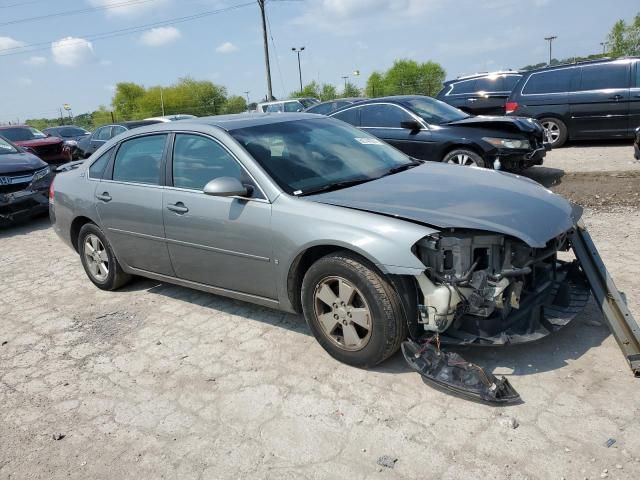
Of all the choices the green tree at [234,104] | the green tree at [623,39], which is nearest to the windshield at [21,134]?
the green tree at [234,104]

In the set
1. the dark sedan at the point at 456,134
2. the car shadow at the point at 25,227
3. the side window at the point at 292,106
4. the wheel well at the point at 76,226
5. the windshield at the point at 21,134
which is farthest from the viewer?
the side window at the point at 292,106

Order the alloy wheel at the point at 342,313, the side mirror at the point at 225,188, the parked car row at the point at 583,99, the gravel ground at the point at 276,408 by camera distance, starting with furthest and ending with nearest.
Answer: the parked car row at the point at 583,99 → the side mirror at the point at 225,188 → the alloy wheel at the point at 342,313 → the gravel ground at the point at 276,408

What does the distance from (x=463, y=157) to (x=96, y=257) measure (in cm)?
542

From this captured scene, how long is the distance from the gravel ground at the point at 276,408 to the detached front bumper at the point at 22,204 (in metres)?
4.56

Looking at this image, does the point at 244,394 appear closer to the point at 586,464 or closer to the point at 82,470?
the point at 82,470

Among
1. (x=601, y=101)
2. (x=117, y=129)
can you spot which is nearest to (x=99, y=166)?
(x=601, y=101)

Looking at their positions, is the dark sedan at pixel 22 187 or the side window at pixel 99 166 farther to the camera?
the dark sedan at pixel 22 187

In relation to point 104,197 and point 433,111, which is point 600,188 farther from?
point 104,197

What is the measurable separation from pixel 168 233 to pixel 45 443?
5.89ft

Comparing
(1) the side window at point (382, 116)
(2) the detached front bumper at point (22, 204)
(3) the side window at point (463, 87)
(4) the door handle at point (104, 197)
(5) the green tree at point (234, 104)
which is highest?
(5) the green tree at point (234, 104)

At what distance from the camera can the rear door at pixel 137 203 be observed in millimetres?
4469

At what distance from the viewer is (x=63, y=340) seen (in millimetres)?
4445

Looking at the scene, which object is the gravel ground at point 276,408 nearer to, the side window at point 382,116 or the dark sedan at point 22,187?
the dark sedan at point 22,187

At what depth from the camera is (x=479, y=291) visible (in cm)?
307
